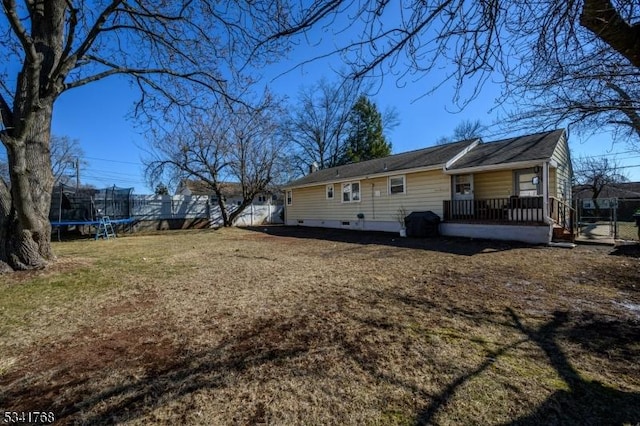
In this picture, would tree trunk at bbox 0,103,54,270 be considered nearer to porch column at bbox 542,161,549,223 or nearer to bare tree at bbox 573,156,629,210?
porch column at bbox 542,161,549,223

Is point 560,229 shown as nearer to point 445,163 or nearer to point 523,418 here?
point 445,163

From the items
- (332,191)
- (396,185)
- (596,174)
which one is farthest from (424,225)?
(596,174)

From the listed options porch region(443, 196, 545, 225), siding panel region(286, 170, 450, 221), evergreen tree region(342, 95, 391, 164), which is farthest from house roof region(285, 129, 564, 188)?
evergreen tree region(342, 95, 391, 164)

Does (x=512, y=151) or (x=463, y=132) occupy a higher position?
(x=463, y=132)

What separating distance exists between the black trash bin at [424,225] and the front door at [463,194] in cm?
84

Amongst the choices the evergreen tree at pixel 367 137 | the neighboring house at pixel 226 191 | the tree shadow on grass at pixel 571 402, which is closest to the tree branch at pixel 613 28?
the tree shadow on grass at pixel 571 402

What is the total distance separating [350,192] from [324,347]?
13609mm

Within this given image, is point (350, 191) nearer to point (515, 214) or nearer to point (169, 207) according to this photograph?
point (515, 214)

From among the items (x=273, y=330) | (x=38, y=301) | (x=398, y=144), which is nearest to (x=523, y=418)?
(x=273, y=330)

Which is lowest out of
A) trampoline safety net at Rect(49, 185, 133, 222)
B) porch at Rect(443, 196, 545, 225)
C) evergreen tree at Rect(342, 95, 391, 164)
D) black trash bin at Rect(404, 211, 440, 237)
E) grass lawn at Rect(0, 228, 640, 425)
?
grass lawn at Rect(0, 228, 640, 425)

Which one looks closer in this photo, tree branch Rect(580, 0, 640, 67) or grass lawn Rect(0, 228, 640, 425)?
tree branch Rect(580, 0, 640, 67)

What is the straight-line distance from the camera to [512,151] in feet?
Answer: 35.5


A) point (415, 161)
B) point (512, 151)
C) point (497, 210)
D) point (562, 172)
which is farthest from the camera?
point (415, 161)

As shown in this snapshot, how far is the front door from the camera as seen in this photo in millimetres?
11344
